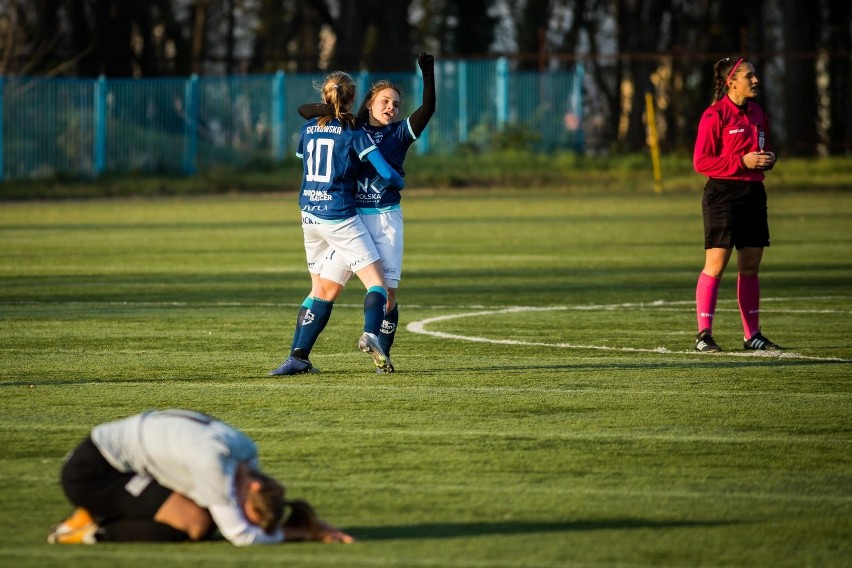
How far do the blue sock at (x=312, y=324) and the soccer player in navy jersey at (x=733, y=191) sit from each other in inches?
114

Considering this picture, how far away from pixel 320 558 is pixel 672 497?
1705 millimetres

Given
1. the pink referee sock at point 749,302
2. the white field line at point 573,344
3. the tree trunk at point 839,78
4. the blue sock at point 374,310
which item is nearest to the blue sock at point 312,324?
the blue sock at point 374,310

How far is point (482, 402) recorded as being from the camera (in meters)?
9.23

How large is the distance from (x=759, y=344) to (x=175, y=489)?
643 cm

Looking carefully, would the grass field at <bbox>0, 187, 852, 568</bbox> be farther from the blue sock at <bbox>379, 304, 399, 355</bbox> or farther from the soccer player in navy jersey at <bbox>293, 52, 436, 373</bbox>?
the soccer player in navy jersey at <bbox>293, 52, 436, 373</bbox>

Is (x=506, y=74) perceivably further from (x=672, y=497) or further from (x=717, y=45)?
(x=672, y=497)

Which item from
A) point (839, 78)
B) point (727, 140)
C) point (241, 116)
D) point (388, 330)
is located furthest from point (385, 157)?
point (839, 78)

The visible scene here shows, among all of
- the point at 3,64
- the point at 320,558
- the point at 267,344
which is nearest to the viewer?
the point at 320,558

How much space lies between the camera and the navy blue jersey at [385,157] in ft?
33.3

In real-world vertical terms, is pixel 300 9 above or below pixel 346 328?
above

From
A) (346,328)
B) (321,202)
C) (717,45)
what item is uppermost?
(717,45)

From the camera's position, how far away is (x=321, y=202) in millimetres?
10008

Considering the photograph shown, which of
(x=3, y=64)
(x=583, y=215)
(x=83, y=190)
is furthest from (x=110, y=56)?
(x=583, y=215)

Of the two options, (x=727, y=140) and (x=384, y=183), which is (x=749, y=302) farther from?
(x=384, y=183)
